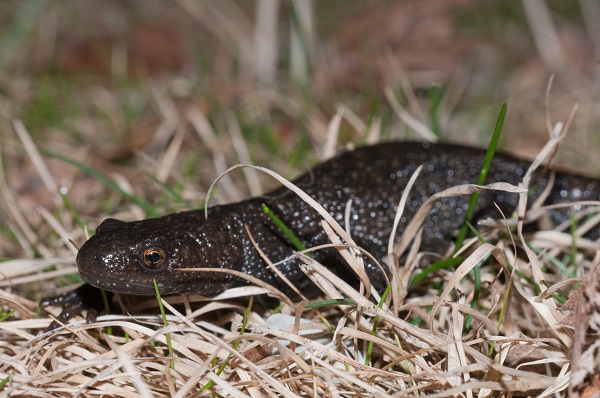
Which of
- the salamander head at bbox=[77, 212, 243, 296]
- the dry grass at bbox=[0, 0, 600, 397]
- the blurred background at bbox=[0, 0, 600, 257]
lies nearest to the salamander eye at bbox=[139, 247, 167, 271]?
the salamander head at bbox=[77, 212, 243, 296]

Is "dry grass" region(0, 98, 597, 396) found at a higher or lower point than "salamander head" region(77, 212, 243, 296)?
lower

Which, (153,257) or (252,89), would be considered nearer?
(153,257)

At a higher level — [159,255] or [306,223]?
[159,255]

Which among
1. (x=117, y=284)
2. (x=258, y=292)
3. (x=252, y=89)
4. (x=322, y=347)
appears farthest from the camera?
(x=252, y=89)

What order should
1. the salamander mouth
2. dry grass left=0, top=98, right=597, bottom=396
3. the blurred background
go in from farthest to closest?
the blurred background
the salamander mouth
dry grass left=0, top=98, right=597, bottom=396

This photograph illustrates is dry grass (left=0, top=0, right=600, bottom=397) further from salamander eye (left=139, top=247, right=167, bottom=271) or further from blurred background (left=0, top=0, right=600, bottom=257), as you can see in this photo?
salamander eye (left=139, top=247, right=167, bottom=271)

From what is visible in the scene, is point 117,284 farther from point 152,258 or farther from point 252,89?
point 252,89

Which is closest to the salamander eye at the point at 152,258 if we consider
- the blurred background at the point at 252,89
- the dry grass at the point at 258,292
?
the dry grass at the point at 258,292

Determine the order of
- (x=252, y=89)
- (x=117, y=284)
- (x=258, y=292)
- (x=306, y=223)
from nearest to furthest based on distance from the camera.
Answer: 1. (x=117, y=284)
2. (x=258, y=292)
3. (x=306, y=223)
4. (x=252, y=89)

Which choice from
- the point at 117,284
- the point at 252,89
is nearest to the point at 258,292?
the point at 117,284
